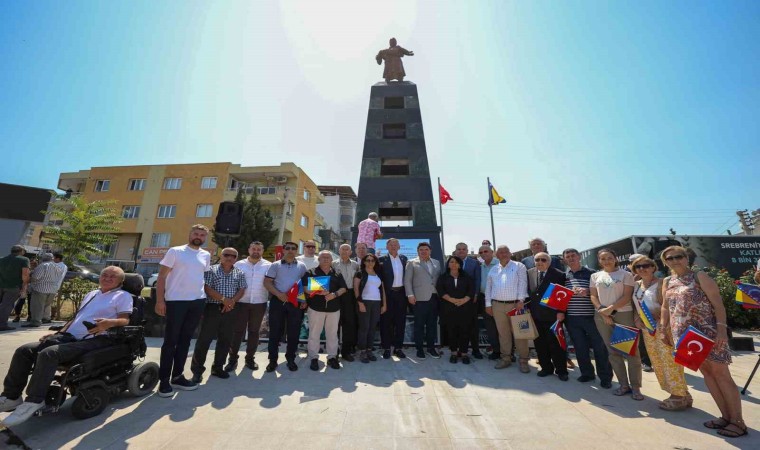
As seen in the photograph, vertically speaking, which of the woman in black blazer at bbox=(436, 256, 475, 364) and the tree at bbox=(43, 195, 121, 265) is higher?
the tree at bbox=(43, 195, 121, 265)

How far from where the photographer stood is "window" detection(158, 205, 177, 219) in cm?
2868

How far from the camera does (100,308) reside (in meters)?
3.35

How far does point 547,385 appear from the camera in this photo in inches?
159

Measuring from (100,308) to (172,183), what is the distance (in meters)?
31.6

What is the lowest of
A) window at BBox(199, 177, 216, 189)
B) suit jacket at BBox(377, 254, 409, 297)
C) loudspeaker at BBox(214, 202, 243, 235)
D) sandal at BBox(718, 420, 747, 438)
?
sandal at BBox(718, 420, 747, 438)

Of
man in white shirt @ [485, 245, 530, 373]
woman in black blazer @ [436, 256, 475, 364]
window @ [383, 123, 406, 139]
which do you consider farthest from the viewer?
window @ [383, 123, 406, 139]

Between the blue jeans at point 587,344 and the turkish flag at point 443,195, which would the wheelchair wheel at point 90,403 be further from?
the turkish flag at point 443,195

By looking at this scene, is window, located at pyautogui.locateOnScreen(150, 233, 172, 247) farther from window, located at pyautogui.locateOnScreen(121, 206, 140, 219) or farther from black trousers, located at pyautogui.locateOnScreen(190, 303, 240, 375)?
black trousers, located at pyautogui.locateOnScreen(190, 303, 240, 375)

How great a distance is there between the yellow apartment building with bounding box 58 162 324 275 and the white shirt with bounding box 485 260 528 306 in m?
24.8

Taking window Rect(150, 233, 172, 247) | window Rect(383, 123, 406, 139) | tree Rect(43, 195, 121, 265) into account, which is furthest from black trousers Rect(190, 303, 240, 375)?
window Rect(150, 233, 172, 247)

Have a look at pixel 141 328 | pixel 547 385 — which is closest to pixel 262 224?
pixel 141 328

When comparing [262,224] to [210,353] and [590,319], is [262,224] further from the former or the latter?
[590,319]

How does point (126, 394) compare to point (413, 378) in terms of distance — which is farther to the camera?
point (413, 378)

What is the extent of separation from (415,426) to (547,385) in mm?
2236
